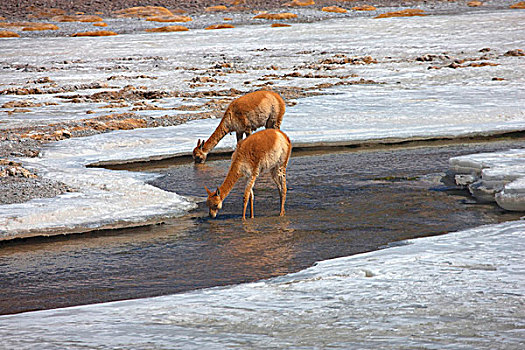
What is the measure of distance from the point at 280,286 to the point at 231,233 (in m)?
2.54

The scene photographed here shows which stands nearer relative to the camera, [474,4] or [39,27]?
[39,27]

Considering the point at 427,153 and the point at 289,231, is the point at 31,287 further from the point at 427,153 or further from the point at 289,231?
the point at 427,153

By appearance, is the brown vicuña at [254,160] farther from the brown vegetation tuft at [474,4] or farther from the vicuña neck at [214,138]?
the brown vegetation tuft at [474,4]

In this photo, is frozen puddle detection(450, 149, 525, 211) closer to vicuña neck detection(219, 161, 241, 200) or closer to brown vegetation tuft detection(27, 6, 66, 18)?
vicuña neck detection(219, 161, 241, 200)

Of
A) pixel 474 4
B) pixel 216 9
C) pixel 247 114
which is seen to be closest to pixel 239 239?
pixel 247 114

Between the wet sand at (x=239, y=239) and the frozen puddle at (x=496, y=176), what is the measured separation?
0.74 feet

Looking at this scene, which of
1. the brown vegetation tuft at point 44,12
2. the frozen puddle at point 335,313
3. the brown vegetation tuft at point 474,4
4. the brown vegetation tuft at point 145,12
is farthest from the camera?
the brown vegetation tuft at point 44,12

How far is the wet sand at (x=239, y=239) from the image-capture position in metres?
6.54

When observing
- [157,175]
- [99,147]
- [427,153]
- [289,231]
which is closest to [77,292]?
[289,231]

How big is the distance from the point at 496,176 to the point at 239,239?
392cm

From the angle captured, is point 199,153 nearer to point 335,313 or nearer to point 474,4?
point 335,313

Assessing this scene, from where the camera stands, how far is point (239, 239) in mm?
7852

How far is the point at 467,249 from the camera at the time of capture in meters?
6.45

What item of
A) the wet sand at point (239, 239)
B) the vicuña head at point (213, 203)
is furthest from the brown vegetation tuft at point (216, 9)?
the vicuña head at point (213, 203)
